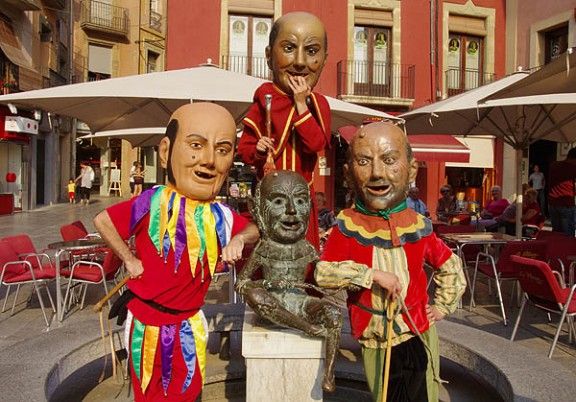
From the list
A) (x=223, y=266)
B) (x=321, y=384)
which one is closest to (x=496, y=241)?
(x=223, y=266)

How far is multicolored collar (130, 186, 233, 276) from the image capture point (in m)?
2.32

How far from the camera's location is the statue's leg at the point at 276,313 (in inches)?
96.8

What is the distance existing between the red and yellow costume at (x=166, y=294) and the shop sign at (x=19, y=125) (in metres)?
14.8

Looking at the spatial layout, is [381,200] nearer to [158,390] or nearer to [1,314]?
[158,390]

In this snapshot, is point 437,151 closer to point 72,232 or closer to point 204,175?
point 72,232

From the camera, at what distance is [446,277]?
7.83 feet

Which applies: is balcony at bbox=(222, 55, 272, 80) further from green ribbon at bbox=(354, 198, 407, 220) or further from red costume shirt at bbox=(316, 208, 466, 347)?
red costume shirt at bbox=(316, 208, 466, 347)

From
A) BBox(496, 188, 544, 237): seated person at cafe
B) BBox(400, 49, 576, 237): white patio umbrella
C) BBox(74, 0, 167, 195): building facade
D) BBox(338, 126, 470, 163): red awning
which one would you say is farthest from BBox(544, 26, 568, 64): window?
BBox(74, 0, 167, 195): building facade

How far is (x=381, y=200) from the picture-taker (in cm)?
236

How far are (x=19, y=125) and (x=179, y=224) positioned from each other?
15064 millimetres

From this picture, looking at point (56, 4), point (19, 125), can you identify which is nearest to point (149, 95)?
point (19, 125)

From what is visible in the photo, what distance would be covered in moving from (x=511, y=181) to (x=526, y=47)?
4.15 metres

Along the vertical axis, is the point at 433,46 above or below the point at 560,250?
above

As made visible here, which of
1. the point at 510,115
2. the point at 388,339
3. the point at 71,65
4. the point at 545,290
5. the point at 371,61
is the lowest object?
the point at 545,290
